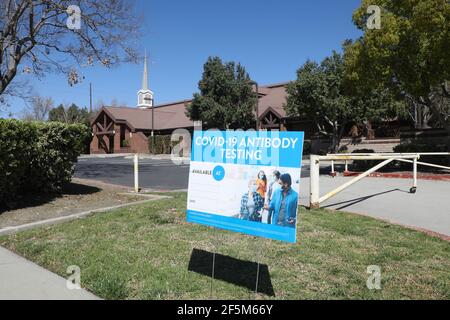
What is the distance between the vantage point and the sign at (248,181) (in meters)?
3.88

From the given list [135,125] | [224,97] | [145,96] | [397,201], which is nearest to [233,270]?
[397,201]

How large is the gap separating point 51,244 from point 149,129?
45.6m

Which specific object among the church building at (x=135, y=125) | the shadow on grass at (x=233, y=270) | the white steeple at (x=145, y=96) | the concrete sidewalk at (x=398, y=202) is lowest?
the shadow on grass at (x=233, y=270)

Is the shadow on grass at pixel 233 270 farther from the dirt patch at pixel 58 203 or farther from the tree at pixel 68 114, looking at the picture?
the tree at pixel 68 114

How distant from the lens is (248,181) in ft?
13.5

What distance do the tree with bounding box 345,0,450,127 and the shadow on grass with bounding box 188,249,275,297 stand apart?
12108 millimetres

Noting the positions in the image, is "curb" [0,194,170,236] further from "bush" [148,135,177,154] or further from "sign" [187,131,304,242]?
"bush" [148,135,177,154]

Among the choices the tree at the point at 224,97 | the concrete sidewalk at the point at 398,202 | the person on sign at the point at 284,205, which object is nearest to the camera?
the person on sign at the point at 284,205

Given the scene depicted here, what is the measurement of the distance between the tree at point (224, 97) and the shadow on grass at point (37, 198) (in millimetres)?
27774

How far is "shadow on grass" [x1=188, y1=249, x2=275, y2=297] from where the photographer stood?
4.46 metres

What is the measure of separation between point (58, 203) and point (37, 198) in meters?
0.63

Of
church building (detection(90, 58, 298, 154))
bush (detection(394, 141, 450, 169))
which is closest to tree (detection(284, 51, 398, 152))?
bush (detection(394, 141, 450, 169))

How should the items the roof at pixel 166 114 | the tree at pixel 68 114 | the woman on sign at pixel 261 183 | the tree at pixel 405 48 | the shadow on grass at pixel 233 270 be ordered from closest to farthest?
the woman on sign at pixel 261 183 < the shadow on grass at pixel 233 270 < the tree at pixel 405 48 < the roof at pixel 166 114 < the tree at pixel 68 114

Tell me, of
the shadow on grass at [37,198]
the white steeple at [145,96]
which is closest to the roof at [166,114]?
the white steeple at [145,96]
